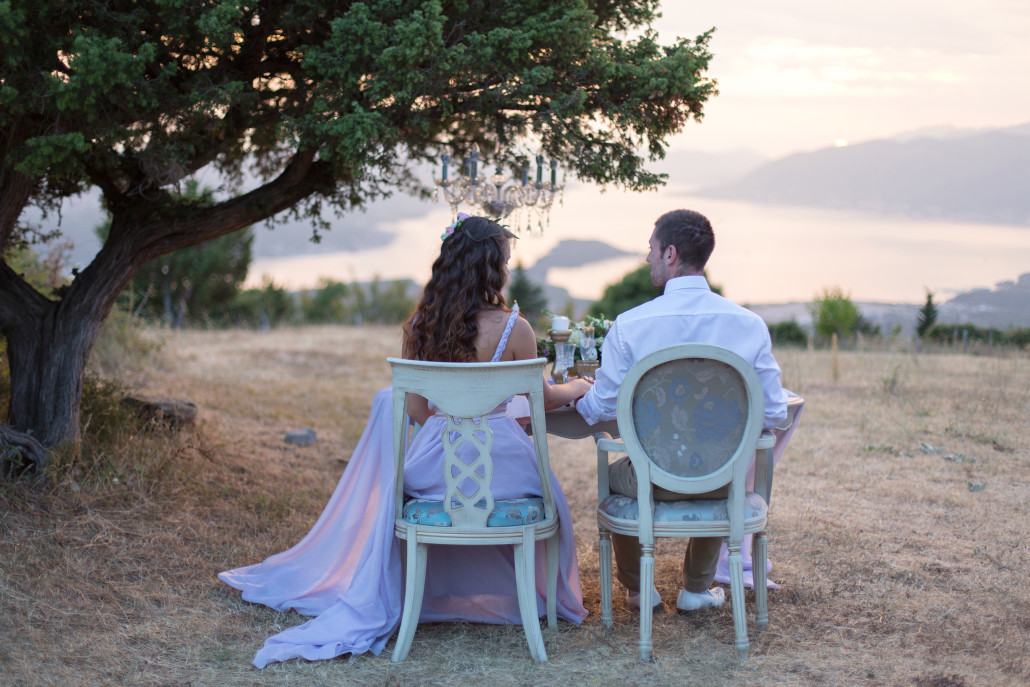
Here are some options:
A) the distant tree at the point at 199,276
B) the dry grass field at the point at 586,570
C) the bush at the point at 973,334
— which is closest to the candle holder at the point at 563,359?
the dry grass field at the point at 586,570

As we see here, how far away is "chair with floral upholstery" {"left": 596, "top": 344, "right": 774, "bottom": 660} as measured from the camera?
2.69 meters

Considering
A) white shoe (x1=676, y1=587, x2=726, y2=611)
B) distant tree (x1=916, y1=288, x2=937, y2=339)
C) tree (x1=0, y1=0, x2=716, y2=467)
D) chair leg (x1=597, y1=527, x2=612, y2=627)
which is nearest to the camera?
chair leg (x1=597, y1=527, x2=612, y2=627)

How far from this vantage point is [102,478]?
450cm

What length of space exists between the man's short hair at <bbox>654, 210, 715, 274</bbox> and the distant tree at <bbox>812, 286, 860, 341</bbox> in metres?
15.2

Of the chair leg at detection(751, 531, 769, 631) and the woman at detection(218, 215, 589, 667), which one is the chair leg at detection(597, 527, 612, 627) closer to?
the woman at detection(218, 215, 589, 667)

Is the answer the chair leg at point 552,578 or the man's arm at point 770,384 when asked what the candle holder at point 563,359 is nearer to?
the chair leg at point 552,578

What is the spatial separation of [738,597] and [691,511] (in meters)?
0.35

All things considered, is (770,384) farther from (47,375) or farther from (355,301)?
(355,301)

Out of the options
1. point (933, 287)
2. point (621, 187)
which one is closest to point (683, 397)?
point (621, 187)

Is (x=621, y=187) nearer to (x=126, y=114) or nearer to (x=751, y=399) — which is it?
(x=751, y=399)

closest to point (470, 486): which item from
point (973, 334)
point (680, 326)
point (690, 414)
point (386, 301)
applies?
point (690, 414)

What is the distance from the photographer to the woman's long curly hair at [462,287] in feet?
9.73

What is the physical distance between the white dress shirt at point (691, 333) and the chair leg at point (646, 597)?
0.55 meters

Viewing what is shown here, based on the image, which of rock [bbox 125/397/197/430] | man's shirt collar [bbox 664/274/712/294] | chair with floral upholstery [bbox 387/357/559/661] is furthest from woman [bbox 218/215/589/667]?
rock [bbox 125/397/197/430]
